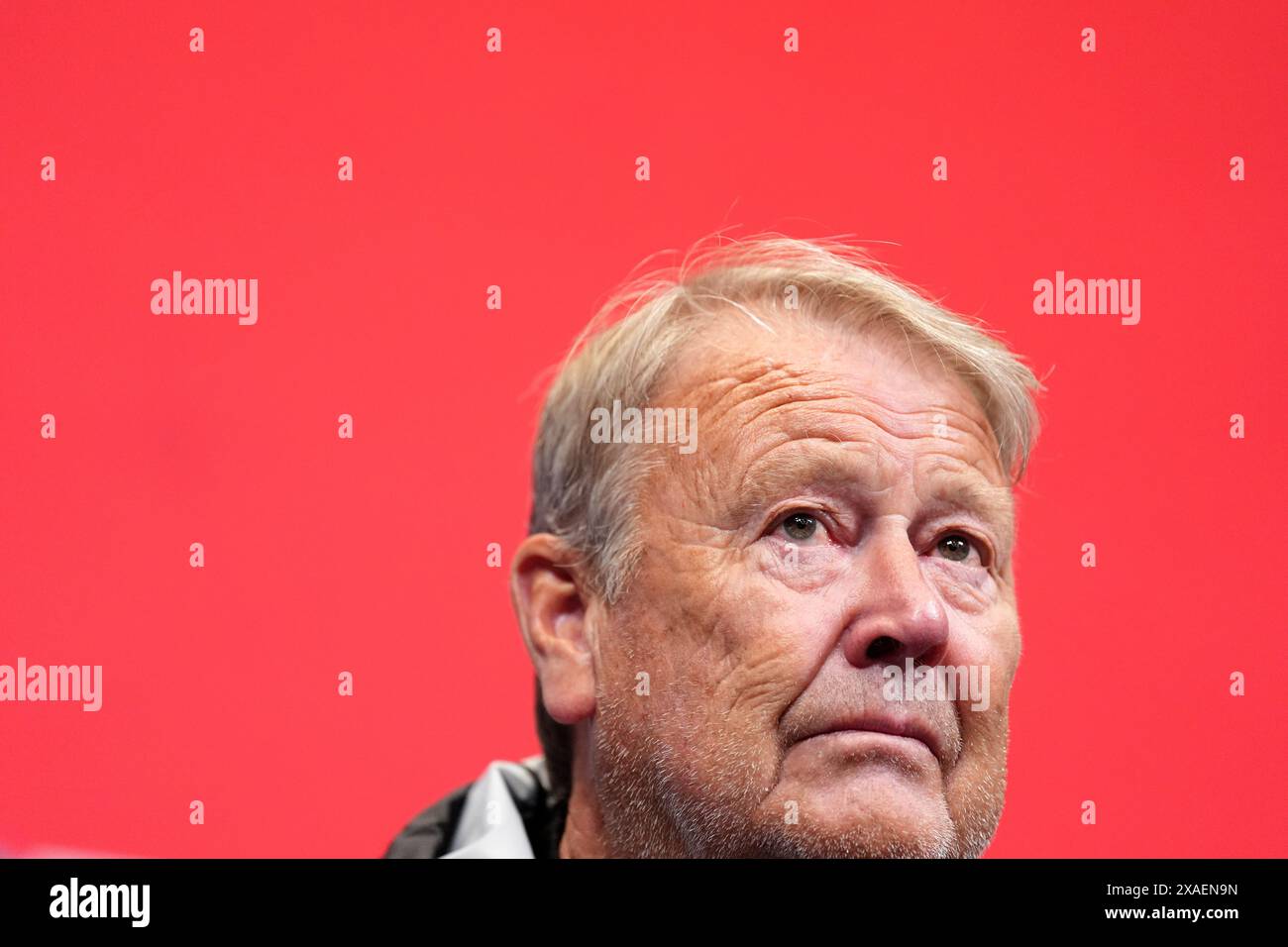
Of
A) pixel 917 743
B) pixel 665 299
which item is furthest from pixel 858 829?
pixel 665 299

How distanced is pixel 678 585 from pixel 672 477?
20 cm

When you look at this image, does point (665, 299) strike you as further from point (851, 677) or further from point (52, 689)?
point (52, 689)

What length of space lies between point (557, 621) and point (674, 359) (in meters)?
0.55

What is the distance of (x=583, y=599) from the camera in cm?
274

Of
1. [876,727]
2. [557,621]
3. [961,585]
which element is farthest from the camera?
[557,621]

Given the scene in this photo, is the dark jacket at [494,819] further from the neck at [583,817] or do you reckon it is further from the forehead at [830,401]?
the forehead at [830,401]

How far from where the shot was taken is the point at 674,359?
273 cm

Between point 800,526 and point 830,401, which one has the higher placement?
point 830,401

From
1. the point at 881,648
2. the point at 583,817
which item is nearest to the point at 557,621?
the point at 583,817

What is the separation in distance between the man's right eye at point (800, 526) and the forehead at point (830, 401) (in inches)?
3.7

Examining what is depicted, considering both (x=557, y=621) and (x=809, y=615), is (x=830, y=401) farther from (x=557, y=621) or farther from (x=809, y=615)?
(x=557, y=621)

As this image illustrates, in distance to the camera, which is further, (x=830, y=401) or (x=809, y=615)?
(x=830, y=401)

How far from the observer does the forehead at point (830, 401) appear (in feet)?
8.44

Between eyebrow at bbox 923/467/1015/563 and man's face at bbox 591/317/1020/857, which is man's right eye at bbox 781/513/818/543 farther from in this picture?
eyebrow at bbox 923/467/1015/563
